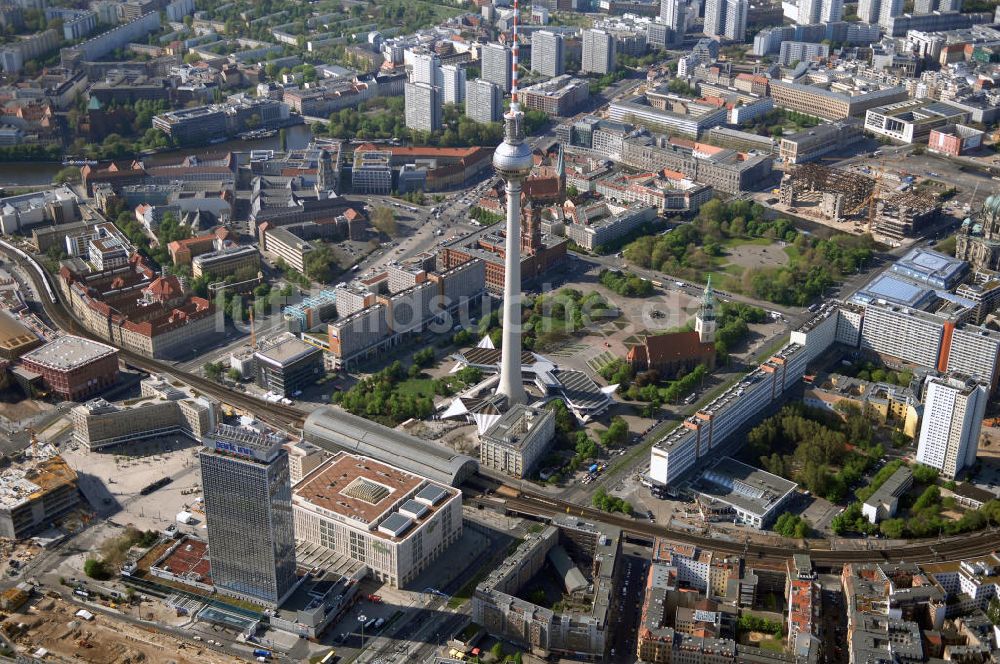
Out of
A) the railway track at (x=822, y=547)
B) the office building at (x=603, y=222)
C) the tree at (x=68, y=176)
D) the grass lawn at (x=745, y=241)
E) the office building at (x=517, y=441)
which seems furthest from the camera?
the tree at (x=68, y=176)

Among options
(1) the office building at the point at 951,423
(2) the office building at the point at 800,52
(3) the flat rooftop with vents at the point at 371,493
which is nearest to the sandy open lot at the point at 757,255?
(1) the office building at the point at 951,423

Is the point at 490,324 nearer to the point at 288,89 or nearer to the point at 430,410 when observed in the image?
the point at 430,410

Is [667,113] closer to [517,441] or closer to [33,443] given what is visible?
[517,441]

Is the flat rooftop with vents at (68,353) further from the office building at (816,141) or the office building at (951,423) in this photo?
the office building at (816,141)

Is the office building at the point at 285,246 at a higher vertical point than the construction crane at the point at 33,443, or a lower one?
higher

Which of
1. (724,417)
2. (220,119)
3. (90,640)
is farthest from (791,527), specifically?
(220,119)

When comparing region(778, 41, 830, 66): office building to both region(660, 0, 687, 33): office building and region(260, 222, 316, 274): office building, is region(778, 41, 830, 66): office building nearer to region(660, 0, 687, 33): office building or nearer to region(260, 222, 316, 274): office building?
region(660, 0, 687, 33): office building

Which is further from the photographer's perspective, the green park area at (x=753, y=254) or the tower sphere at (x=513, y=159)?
the green park area at (x=753, y=254)
